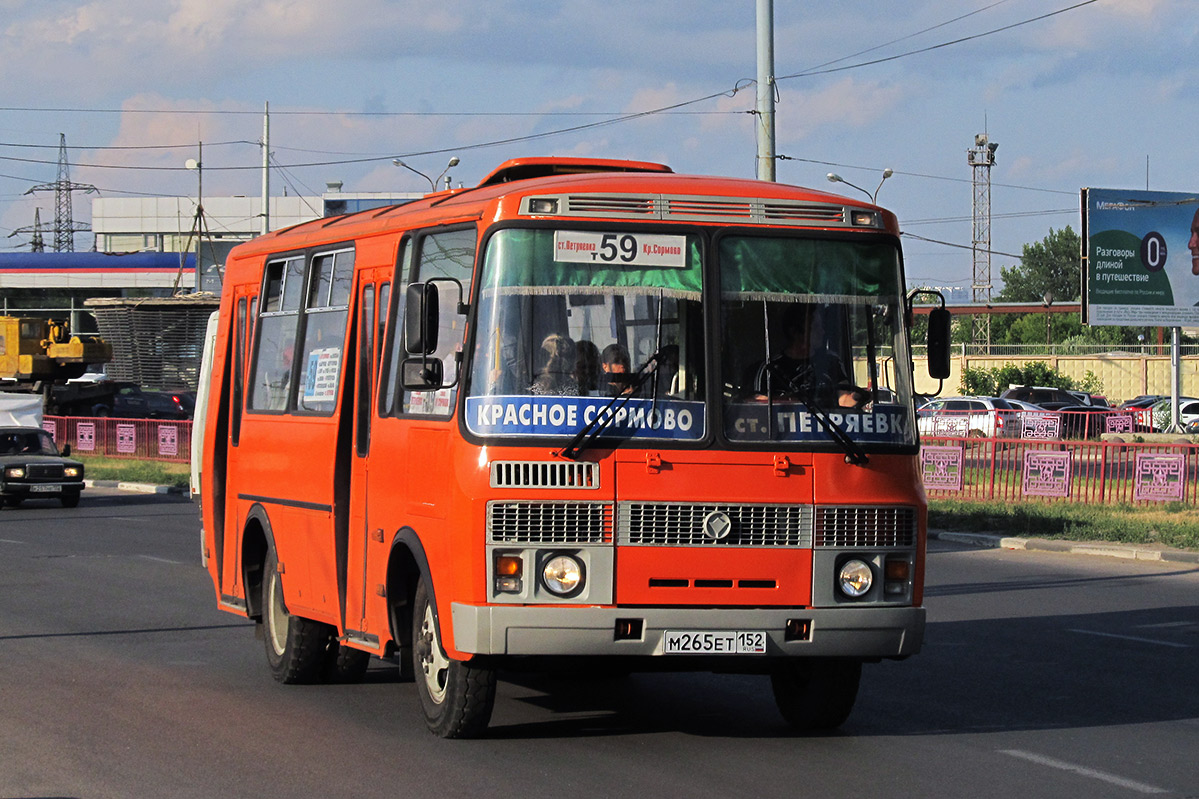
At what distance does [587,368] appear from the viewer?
→ 7680 mm

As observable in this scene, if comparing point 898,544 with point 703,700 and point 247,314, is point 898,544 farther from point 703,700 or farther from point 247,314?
point 247,314

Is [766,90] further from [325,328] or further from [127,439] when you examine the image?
[127,439]

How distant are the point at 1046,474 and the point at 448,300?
1985 centimetres

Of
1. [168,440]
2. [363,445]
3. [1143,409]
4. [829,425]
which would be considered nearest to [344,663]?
[363,445]

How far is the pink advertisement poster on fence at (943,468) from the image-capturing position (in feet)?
90.4

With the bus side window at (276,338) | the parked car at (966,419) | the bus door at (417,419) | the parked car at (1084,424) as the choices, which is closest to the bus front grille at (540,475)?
the bus door at (417,419)

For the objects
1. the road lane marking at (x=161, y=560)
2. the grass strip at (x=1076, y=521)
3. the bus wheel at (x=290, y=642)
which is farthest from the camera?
the grass strip at (x=1076, y=521)

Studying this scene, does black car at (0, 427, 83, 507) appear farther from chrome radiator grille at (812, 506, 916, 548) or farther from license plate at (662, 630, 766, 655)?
chrome radiator grille at (812, 506, 916, 548)

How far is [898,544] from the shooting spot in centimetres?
796

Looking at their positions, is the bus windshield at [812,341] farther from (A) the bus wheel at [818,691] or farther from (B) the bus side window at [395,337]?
(B) the bus side window at [395,337]

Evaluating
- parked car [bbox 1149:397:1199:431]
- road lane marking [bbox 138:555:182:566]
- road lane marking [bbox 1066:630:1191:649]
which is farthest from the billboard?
road lane marking [bbox 1066:630:1191:649]

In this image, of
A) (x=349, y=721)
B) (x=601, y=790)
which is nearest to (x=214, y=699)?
(x=349, y=721)

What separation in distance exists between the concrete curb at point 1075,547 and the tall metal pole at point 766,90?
598 centimetres

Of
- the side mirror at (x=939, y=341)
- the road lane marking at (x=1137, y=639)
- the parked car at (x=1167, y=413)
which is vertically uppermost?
the side mirror at (x=939, y=341)
